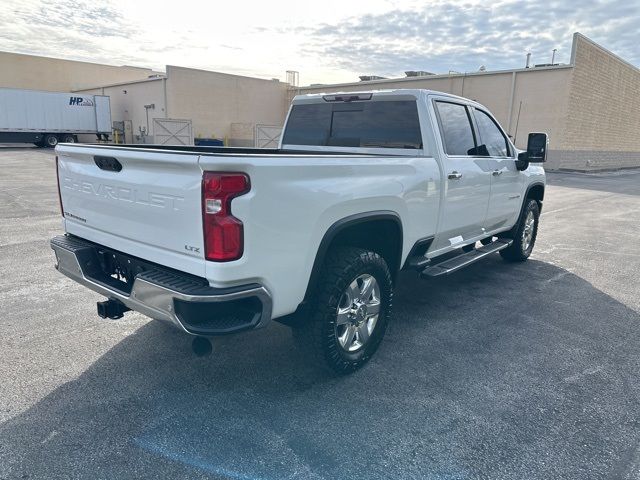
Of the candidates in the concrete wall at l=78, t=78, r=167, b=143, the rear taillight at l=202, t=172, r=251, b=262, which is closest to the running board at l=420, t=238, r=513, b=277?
the rear taillight at l=202, t=172, r=251, b=262

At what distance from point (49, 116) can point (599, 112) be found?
3577 cm

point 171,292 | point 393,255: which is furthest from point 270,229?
point 393,255

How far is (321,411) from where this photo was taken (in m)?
3.05

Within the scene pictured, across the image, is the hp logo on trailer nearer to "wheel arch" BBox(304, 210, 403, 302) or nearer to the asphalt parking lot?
the asphalt parking lot

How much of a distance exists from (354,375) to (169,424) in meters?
1.35

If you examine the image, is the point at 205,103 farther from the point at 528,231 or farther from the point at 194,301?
the point at 194,301

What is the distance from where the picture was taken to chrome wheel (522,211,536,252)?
6.59 m

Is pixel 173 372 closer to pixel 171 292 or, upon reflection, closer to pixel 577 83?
pixel 171 292

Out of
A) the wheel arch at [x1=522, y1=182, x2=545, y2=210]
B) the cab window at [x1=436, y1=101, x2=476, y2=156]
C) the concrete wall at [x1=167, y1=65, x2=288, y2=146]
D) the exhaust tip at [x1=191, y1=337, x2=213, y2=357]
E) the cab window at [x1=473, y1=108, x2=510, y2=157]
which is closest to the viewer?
the exhaust tip at [x1=191, y1=337, x2=213, y2=357]

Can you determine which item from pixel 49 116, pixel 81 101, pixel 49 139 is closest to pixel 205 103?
pixel 81 101

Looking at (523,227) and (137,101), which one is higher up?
(137,101)

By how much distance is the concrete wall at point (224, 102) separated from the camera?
109 ft

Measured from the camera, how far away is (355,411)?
307cm

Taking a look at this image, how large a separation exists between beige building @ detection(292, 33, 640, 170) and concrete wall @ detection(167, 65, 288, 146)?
9.96 meters
